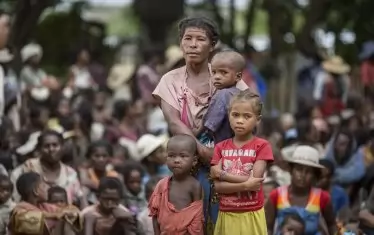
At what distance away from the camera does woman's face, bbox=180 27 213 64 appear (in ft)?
27.9

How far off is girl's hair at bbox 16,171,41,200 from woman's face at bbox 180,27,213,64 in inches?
95.3

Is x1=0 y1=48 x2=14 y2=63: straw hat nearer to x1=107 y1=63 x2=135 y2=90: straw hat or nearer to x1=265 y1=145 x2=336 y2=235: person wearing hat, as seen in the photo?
x1=265 y1=145 x2=336 y2=235: person wearing hat

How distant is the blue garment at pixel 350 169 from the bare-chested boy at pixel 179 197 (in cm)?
463

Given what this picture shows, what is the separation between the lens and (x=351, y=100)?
18.4 metres

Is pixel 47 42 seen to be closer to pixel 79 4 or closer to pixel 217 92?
pixel 79 4

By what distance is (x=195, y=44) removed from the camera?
8.51 m

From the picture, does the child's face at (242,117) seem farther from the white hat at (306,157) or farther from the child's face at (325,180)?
the child's face at (325,180)

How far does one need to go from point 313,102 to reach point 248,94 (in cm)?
1052

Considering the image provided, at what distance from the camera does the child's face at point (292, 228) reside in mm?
10297

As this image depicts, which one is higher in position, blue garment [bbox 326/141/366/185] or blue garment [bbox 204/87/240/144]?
blue garment [bbox 204/87/240/144]

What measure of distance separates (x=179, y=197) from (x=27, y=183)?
7.48 feet

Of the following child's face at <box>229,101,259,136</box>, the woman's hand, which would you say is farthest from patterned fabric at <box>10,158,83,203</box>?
child's face at <box>229,101,259,136</box>

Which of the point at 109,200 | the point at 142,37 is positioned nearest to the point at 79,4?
the point at 142,37

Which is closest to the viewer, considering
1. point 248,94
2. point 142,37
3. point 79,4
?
point 248,94
